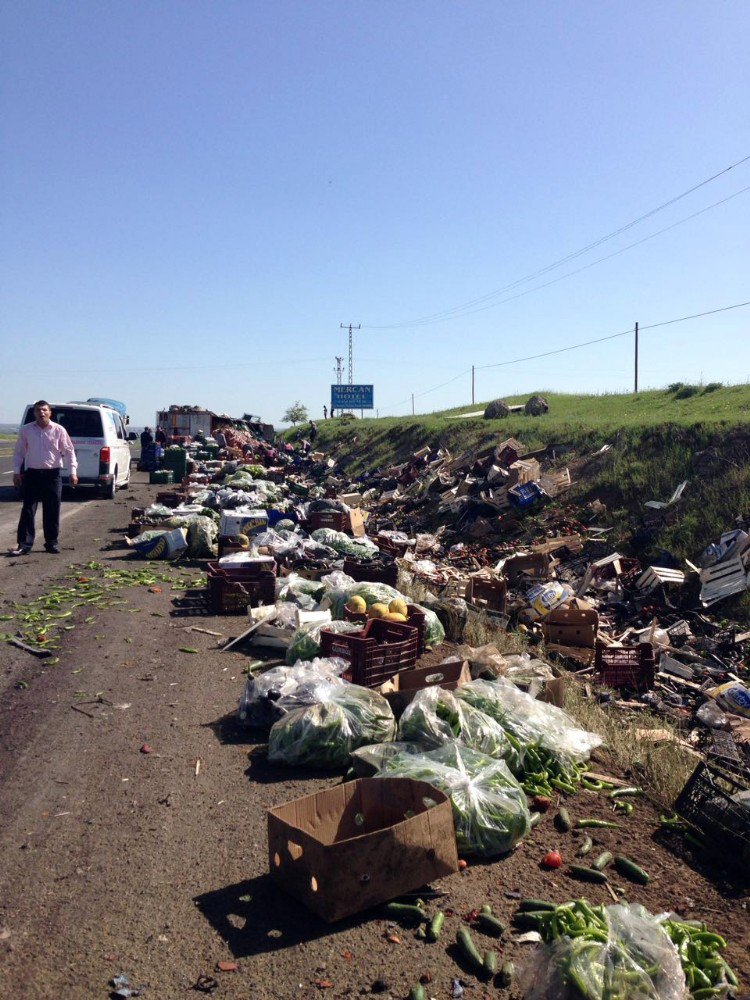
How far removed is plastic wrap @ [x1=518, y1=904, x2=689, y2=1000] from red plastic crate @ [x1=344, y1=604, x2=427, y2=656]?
3.83 meters

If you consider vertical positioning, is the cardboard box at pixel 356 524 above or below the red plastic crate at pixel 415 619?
above

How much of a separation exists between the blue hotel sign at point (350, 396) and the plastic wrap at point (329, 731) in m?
61.5

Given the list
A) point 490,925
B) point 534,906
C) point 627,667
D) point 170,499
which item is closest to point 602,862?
point 534,906

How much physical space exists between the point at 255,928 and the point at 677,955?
1.72m

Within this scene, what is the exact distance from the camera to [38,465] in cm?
1137

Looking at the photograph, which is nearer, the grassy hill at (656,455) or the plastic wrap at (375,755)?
the plastic wrap at (375,755)

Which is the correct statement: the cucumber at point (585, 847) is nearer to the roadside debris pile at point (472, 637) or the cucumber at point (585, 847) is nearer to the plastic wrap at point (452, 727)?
the roadside debris pile at point (472, 637)

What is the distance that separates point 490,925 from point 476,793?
0.76m

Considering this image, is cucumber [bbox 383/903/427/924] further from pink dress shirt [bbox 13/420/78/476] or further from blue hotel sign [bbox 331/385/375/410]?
blue hotel sign [bbox 331/385/375/410]

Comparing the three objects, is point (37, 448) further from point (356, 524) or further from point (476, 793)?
point (476, 793)

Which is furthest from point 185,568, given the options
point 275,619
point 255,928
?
point 255,928

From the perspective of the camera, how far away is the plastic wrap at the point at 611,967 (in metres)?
2.81

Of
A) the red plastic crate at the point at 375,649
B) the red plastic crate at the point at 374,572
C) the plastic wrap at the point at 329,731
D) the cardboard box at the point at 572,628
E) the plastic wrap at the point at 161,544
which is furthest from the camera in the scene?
the plastic wrap at the point at 161,544

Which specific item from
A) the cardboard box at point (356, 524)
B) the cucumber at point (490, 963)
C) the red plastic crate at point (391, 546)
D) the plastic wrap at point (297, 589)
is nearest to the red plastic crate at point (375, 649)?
the plastic wrap at point (297, 589)
